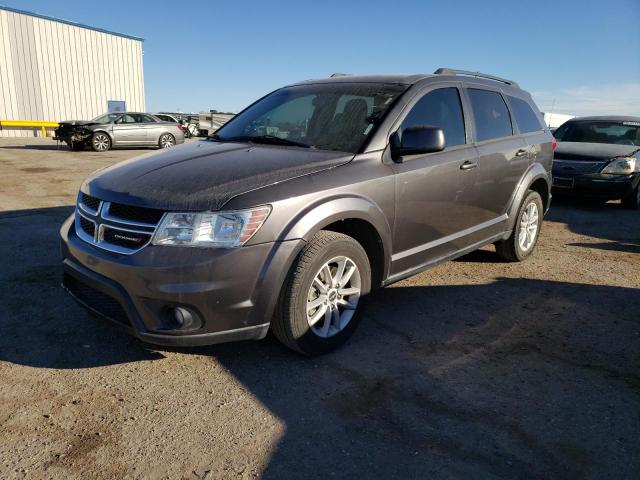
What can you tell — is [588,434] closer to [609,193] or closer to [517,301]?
[517,301]

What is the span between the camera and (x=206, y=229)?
247 centimetres

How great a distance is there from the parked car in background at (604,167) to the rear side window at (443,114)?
5221 millimetres

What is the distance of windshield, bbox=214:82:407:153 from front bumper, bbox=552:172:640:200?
19.3 feet

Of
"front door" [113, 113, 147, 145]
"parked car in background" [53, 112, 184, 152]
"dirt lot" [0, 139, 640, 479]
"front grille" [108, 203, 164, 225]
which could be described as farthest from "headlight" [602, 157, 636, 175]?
"front door" [113, 113, 147, 145]

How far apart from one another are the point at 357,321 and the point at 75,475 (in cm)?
179

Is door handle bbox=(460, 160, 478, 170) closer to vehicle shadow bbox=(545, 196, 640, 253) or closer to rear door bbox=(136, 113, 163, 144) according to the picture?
vehicle shadow bbox=(545, 196, 640, 253)

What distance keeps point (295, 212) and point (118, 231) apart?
3.13ft

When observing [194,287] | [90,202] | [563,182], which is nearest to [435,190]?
[194,287]

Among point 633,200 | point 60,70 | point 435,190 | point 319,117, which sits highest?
point 60,70

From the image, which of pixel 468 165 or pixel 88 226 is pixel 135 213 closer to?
pixel 88 226

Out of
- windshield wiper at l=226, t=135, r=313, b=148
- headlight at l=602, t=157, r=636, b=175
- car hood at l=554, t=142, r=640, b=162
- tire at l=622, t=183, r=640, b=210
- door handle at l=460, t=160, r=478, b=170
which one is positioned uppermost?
windshield wiper at l=226, t=135, r=313, b=148

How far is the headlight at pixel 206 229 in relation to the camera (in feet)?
8.11

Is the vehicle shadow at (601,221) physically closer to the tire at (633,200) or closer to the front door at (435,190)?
the tire at (633,200)

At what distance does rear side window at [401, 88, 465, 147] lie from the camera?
3562 millimetres
